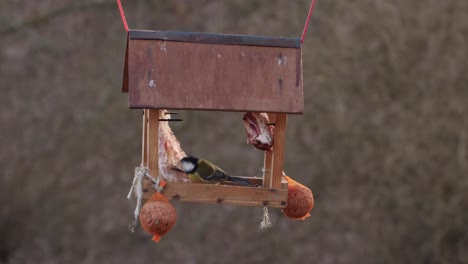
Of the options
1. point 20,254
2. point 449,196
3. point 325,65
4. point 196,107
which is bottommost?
point 20,254

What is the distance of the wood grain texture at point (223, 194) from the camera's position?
3.67 meters

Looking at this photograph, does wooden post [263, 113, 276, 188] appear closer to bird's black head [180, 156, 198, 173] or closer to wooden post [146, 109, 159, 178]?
bird's black head [180, 156, 198, 173]

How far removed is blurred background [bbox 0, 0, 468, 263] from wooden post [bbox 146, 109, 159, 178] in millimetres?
5537

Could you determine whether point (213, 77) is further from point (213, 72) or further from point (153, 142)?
point (153, 142)

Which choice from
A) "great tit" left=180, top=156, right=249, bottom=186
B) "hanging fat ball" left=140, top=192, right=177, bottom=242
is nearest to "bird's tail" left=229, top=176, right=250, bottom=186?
"great tit" left=180, top=156, right=249, bottom=186

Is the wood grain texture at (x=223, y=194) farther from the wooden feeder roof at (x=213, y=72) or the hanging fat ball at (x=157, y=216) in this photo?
the wooden feeder roof at (x=213, y=72)

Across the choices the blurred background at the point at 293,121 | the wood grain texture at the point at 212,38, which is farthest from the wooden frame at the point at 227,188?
the blurred background at the point at 293,121

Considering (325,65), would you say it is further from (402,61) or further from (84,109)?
→ (84,109)

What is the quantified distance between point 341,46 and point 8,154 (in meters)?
3.74

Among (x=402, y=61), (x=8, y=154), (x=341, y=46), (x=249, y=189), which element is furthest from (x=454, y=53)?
(x=249, y=189)

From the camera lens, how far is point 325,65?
367 inches

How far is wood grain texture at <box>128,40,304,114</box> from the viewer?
349 centimetres

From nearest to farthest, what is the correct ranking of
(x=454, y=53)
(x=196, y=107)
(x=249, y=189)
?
(x=196, y=107) → (x=249, y=189) → (x=454, y=53)

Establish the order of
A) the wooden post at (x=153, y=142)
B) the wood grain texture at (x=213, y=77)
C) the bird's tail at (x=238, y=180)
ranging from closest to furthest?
the wood grain texture at (x=213, y=77) < the wooden post at (x=153, y=142) < the bird's tail at (x=238, y=180)
